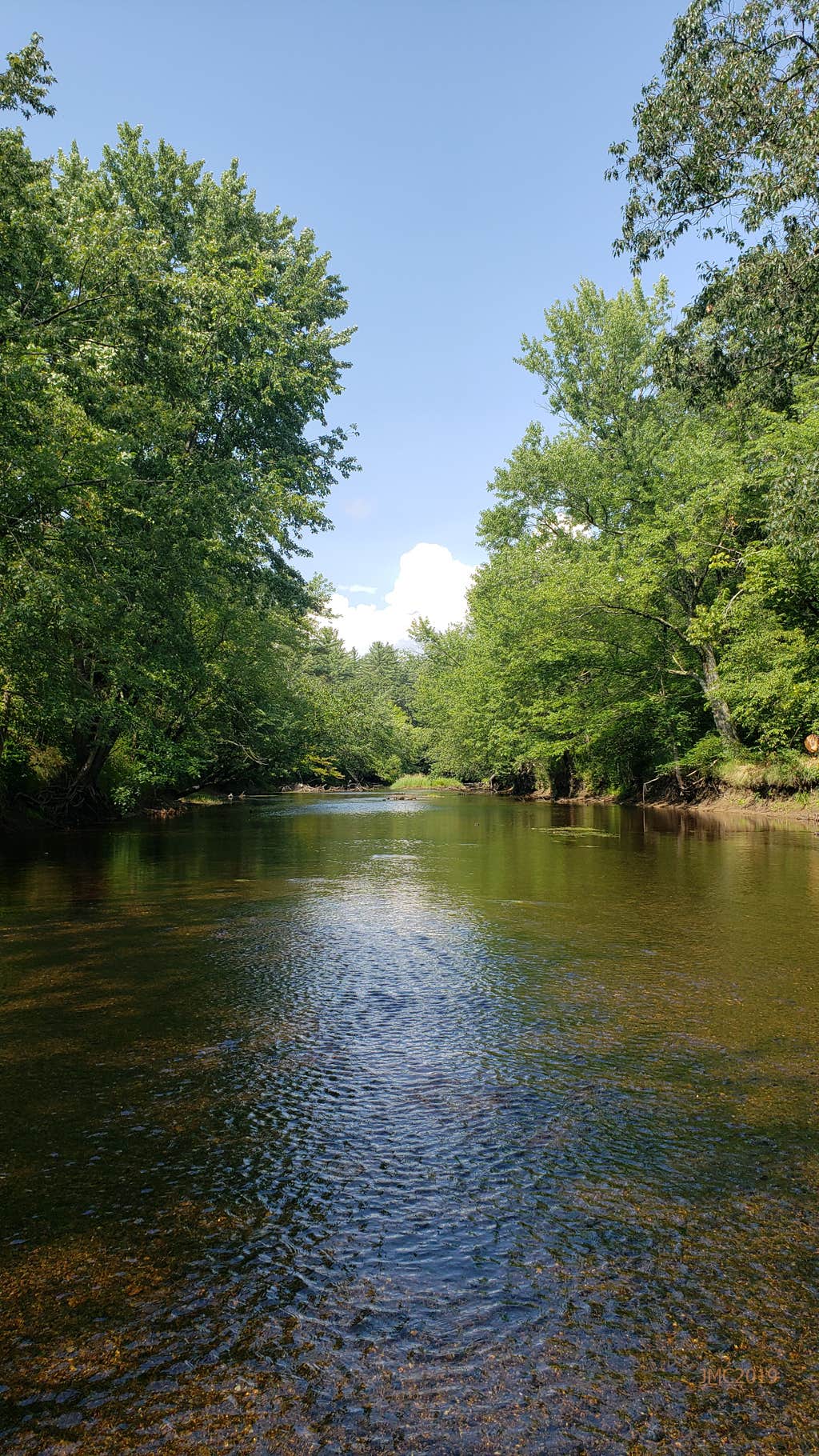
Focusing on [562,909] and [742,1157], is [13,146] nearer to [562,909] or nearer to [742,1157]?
[562,909]

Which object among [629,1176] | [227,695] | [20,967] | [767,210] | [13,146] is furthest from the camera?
[227,695]

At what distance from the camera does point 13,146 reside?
39.9ft

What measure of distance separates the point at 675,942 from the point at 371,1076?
4095 millimetres

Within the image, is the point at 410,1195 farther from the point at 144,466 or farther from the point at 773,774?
the point at 773,774

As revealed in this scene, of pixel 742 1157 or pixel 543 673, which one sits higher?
pixel 543 673

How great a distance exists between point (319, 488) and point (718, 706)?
1684 centimetres

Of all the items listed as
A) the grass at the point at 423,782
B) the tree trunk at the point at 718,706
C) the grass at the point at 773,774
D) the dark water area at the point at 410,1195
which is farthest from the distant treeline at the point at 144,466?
the grass at the point at 423,782

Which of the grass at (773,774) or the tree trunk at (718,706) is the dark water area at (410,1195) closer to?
the grass at (773,774)

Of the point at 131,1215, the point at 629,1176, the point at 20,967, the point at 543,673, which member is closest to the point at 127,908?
the point at 20,967

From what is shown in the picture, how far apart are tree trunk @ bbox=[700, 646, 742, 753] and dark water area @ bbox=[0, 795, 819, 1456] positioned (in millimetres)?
20510

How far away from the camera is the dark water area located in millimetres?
2004

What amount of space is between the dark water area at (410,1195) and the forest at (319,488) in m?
9.88

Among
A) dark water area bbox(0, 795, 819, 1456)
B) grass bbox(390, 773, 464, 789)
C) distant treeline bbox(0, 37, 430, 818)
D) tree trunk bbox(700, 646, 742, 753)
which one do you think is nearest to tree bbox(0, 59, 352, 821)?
distant treeline bbox(0, 37, 430, 818)

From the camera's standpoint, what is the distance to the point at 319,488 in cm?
3038
